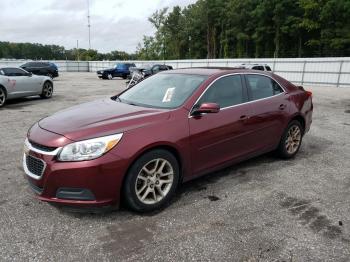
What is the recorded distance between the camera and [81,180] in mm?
3357

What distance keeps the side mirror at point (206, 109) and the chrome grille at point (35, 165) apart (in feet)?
5.85

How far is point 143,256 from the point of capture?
10.0 feet

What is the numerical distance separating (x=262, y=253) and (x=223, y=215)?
77cm

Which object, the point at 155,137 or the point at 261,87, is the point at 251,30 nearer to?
the point at 261,87

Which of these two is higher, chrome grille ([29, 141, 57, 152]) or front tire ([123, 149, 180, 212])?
chrome grille ([29, 141, 57, 152])

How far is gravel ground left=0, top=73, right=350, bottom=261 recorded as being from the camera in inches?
123

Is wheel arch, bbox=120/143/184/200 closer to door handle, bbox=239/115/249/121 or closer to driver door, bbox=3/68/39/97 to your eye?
door handle, bbox=239/115/249/121

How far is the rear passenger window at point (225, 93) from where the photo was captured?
451cm

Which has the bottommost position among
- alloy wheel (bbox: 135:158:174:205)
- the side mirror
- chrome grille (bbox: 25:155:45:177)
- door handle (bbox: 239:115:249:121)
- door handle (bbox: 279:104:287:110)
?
alloy wheel (bbox: 135:158:174:205)

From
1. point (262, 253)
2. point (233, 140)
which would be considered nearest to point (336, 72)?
point (233, 140)

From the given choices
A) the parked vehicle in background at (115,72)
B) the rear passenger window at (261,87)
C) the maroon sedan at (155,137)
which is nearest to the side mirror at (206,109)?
the maroon sedan at (155,137)

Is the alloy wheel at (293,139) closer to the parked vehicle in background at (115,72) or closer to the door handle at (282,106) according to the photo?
the door handle at (282,106)

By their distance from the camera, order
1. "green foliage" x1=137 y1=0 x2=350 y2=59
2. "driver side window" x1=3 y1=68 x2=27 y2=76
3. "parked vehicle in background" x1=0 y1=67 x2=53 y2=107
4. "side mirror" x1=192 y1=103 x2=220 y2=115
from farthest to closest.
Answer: "green foliage" x1=137 y1=0 x2=350 y2=59
"driver side window" x1=3 y1=68 x2=27 y2=76
"parked vehicle in background" x1=0 y1=67 x2=53 y2=107
"side mirror" x1=192 y1=103 x2=220 y2=115

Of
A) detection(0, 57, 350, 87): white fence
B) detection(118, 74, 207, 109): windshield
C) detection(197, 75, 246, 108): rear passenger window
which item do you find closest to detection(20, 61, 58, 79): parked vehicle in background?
detection(0, 57, 350, 87): white fence
